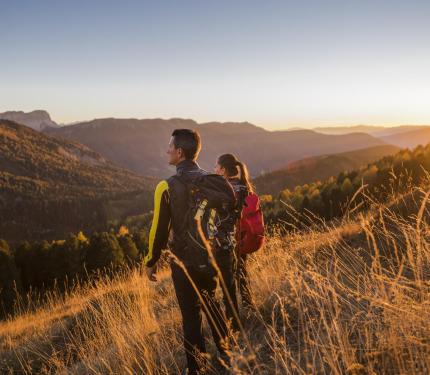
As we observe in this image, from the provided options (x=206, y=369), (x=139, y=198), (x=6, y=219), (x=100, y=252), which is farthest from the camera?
Result: (x=139, y=198)

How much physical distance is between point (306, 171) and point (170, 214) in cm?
12292

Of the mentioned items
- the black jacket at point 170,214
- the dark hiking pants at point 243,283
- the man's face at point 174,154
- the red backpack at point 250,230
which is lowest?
the dark hiking pants at point 243,283

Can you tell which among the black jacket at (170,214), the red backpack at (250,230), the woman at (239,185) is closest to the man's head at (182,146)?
the black jacket at (170,214)

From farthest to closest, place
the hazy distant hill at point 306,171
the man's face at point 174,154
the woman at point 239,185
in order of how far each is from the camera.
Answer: the hazy distant hill at point 306,171 < the woman at point 239,185 < the man's face at point 174,154

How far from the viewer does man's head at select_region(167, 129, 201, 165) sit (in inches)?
133

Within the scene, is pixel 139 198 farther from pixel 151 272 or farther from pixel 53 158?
pixel 151 272

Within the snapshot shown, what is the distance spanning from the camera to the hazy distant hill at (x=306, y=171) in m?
103

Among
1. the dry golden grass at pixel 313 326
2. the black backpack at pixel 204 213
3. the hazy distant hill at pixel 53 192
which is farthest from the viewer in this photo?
the hazy distant hill at pixel 53 192

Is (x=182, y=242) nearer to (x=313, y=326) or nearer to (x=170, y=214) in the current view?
(x=170, y=214)

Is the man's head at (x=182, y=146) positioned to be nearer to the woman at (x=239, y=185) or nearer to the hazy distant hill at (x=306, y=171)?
the woman at (x=239, y=185)

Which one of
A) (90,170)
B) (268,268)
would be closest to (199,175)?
(268,268)

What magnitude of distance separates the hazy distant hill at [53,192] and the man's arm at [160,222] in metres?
105

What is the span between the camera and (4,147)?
160 m

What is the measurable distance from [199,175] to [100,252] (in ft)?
92.3
